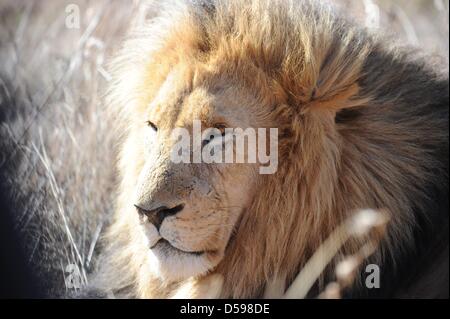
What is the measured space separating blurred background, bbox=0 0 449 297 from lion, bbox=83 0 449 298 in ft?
2.04

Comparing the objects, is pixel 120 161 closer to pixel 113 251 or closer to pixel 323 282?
pixel 113 251

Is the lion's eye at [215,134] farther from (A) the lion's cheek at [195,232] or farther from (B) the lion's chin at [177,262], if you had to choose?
(B) the lion's chin at [177,262]

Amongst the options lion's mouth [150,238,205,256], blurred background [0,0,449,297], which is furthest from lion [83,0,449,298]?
blurred background [0,0,449,297]

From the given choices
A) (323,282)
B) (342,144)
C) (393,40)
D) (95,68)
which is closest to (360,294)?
(323,282)

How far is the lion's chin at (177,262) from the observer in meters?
3.29

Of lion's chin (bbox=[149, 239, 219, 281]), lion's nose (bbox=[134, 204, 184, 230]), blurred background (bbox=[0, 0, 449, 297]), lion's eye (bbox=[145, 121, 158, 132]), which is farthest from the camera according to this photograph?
blurred background (bbox=[0, 0, 449, 297])

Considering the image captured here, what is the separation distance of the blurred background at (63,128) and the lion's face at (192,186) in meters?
0.63

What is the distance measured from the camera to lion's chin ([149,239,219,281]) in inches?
130

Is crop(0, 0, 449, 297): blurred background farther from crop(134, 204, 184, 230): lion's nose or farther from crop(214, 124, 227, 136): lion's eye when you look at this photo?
crop(214, 124, 227, 136): lion's eye

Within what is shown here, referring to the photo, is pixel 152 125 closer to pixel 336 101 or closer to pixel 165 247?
pixel 165 247

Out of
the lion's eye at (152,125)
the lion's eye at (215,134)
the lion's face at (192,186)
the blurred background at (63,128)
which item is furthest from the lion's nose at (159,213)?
the blurred background at (63,128)

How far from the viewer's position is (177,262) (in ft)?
10.8

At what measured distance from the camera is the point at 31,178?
A: 4852 mm

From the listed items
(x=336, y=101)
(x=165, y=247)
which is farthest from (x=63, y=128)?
(x=336, y=101)
